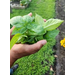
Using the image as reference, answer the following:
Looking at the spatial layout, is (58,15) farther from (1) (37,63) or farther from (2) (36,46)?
(2) (36,46)

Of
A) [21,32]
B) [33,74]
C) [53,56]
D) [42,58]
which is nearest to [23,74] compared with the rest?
[33,74]

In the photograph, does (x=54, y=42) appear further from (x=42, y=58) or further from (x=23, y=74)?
(x=23, y=74)

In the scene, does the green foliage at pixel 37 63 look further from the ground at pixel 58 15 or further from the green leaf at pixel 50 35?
the green leaf at pixel 50 35

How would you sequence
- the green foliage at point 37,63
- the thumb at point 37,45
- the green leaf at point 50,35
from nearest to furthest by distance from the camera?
the thumb at point 37,45 → the green leaf at point 50,35 → the green foliage at point 37,63

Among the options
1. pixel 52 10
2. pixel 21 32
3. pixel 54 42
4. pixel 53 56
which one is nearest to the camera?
pixel 21 32

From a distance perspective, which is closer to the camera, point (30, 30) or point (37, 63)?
point (30, 30)

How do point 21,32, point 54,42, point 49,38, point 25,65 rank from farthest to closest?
point 54,42 → point 25,65 → point 49,38 → point 21,32

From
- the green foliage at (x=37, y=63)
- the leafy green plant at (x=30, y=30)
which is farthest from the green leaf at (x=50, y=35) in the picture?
the green foliage at (x=37, y=63)

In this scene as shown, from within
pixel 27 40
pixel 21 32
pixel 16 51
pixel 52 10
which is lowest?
pixel 16 51

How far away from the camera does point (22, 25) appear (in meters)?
1.13

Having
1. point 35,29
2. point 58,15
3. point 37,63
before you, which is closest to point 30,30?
point 35,29

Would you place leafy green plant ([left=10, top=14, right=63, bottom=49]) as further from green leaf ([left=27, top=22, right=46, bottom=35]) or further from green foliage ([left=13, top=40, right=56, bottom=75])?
green foliage ([left=13, top=40, right=56, bottom=75])

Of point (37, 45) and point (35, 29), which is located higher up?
point (35, 29)

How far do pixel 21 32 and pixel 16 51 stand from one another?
25cm
